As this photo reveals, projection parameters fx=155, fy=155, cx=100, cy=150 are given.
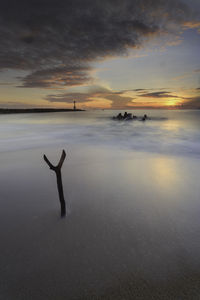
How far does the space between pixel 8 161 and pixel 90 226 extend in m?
7.86

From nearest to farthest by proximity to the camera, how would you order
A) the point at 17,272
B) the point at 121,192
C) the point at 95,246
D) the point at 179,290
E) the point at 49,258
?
the point at 179,290 < the point at 17,272 < the point at 49,258 < the point at 95,246 < the point at 121,192

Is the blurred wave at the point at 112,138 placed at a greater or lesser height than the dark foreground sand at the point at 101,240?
lesser

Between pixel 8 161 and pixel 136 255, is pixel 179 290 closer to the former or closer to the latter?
pixel 136 255

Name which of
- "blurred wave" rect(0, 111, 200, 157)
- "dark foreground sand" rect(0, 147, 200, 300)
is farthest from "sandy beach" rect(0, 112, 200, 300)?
"blurred wave" rect(0, 111, 200, 157)

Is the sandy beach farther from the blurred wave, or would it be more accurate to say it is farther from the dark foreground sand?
the blurred wave

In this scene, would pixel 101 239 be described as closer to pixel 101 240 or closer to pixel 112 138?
pixel 101 240

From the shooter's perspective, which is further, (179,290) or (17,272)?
(17,272)

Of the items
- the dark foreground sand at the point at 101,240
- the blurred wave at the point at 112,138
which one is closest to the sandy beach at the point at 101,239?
the dark foreground sand at the point at 101,240

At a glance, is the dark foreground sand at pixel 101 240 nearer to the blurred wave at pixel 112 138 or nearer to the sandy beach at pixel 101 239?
the sandy beach at pixel 101 239

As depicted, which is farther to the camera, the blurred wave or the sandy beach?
the blurred wave

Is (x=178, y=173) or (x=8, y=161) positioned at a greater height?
(x=178, y=173)

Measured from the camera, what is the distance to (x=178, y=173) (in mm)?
7734

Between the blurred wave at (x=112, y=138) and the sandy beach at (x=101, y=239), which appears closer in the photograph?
the sandy beach at (x=101, y=239)

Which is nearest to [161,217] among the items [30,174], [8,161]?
[30,174]
